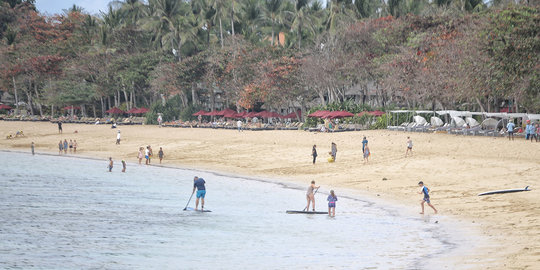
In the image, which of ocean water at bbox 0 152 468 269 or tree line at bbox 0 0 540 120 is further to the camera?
tree line at bbox 0 0 540 120

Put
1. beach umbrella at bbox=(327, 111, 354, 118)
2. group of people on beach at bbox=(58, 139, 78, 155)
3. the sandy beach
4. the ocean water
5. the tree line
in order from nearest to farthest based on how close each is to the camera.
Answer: the ocean water → the sandy beach → the tree line → group of people on beach at bbox=(58, 139, 78, 155) → beach umbrella at bbox=(327, 111, 354, 118)

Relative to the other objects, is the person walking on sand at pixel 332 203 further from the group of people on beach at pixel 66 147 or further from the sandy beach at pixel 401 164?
the group of people on beach at pixel 66 147

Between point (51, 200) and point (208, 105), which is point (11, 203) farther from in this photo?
point (208, 105)

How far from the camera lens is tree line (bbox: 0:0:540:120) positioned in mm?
38875

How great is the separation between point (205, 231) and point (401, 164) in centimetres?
1599

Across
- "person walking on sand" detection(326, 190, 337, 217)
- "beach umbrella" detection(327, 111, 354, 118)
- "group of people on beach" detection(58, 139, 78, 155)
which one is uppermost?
"beach umbrella" detection(327, 111, 354, 118)

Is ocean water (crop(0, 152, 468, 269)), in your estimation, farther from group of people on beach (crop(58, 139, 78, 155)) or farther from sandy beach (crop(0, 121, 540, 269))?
group of people on beach (crop(58, 139, 78, 155))

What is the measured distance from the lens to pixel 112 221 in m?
21.8

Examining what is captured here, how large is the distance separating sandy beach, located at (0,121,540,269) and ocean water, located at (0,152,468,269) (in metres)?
1.90

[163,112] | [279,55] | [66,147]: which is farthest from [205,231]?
[163,112]

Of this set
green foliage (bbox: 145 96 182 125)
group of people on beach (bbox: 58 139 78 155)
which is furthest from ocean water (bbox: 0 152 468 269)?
green foliage (bbox: 145 96 182 125)

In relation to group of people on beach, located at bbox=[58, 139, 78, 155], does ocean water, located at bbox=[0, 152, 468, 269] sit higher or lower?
lower

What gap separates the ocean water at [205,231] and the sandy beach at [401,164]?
6.24 feet

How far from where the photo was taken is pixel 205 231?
1967 centimetres
